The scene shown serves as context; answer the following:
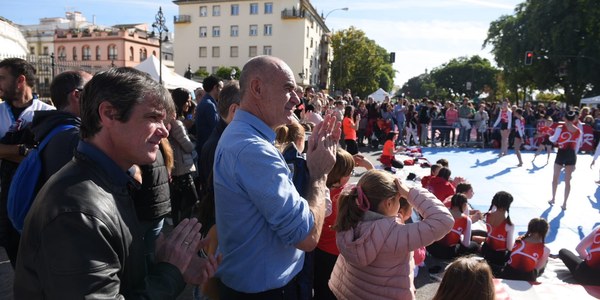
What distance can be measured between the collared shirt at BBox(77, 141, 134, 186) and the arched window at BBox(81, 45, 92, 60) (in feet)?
233

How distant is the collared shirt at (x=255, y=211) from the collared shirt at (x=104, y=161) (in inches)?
22.2

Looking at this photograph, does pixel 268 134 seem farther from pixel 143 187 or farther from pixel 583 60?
pixel 583 60

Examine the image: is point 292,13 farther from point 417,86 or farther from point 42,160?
point 417,86

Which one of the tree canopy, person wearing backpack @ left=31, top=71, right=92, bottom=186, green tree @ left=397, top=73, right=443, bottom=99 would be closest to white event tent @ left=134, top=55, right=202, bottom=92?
person wearing backpack @ left=31, top=71, right=92, bottom=186

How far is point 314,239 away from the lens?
6.23 feet

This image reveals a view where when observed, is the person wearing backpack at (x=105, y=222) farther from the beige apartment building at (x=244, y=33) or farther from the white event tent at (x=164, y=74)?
the beige apartment building at (x=244, y=33)

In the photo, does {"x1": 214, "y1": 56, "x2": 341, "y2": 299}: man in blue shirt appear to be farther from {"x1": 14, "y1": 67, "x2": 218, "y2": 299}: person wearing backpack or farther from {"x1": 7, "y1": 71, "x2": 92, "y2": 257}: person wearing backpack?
{"x1": 7, "y1": 71, "x2": 92, "y2": 257}: person wearing backpack

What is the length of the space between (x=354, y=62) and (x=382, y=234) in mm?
53129

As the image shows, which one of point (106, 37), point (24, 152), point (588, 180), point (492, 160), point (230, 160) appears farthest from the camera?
point (106, 37)

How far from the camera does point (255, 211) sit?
1906 mm

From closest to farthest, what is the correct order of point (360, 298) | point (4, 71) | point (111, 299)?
point (111, 299)
point (360, 298)
point (4, 71)

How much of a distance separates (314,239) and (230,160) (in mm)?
545

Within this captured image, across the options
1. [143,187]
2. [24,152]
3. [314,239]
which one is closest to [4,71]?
[24,152]

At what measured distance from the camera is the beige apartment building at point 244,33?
5312 centimetres
